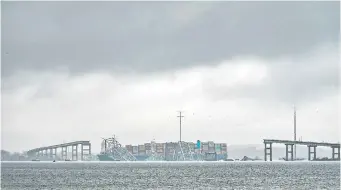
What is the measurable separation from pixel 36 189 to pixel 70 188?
5.00 m

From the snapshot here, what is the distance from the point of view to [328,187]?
105250mm

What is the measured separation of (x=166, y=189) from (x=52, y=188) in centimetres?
1706

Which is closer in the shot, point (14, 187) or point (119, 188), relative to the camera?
point (119, 188)

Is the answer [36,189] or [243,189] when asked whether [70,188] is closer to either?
[36,189]

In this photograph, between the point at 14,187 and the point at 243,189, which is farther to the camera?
the point at 14,187

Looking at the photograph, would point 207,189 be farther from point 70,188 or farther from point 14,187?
point 14,187

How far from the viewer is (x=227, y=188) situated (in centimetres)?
10356

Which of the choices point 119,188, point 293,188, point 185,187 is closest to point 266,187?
point 293,188

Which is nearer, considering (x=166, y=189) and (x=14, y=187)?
(x=166, y=189)

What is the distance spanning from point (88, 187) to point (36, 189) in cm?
800

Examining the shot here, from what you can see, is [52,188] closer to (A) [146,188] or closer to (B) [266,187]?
(A) [146,188]

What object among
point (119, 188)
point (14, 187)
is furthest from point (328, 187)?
point (14, 187)

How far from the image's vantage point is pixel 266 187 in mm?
105812

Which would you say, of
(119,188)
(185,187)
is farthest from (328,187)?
(119,188)
